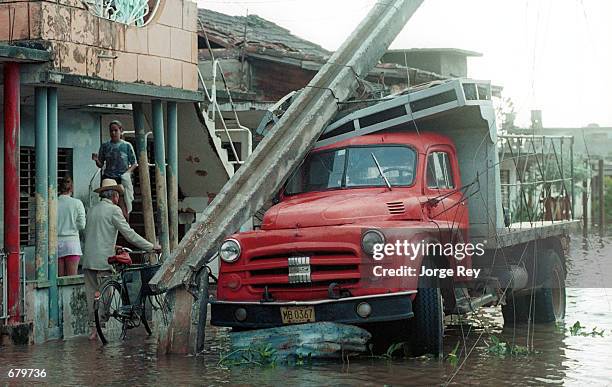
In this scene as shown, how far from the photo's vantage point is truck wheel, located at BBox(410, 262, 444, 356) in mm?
11078

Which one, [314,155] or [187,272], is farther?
[314,155]

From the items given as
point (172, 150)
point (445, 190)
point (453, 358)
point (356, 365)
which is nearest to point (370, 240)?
point (356, 365)

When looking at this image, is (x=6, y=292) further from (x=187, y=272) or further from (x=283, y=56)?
(x=283, y=56)

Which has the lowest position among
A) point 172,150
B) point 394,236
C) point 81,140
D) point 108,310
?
point 108,310

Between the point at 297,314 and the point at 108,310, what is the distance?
10.6 ft

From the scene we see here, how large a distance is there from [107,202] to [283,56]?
10816 millimetres

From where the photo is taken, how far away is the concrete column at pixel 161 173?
16500 mm

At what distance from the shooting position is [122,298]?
1349 centimetres

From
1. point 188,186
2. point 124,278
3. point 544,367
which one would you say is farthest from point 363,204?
point 188,186

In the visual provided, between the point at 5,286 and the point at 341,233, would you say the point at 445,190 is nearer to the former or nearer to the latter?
the point at 341,233

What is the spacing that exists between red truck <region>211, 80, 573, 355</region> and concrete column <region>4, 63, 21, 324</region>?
3.06 metres

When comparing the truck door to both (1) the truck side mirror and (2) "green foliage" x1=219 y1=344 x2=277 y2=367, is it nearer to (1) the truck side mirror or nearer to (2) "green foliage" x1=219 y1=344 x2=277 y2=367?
(1) the truck side mirror

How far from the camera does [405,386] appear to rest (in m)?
9.91

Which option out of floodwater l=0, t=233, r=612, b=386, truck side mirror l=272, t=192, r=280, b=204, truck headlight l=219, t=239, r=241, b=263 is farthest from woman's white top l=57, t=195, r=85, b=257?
truck headlight l=219, t=239, r=241, b=263
